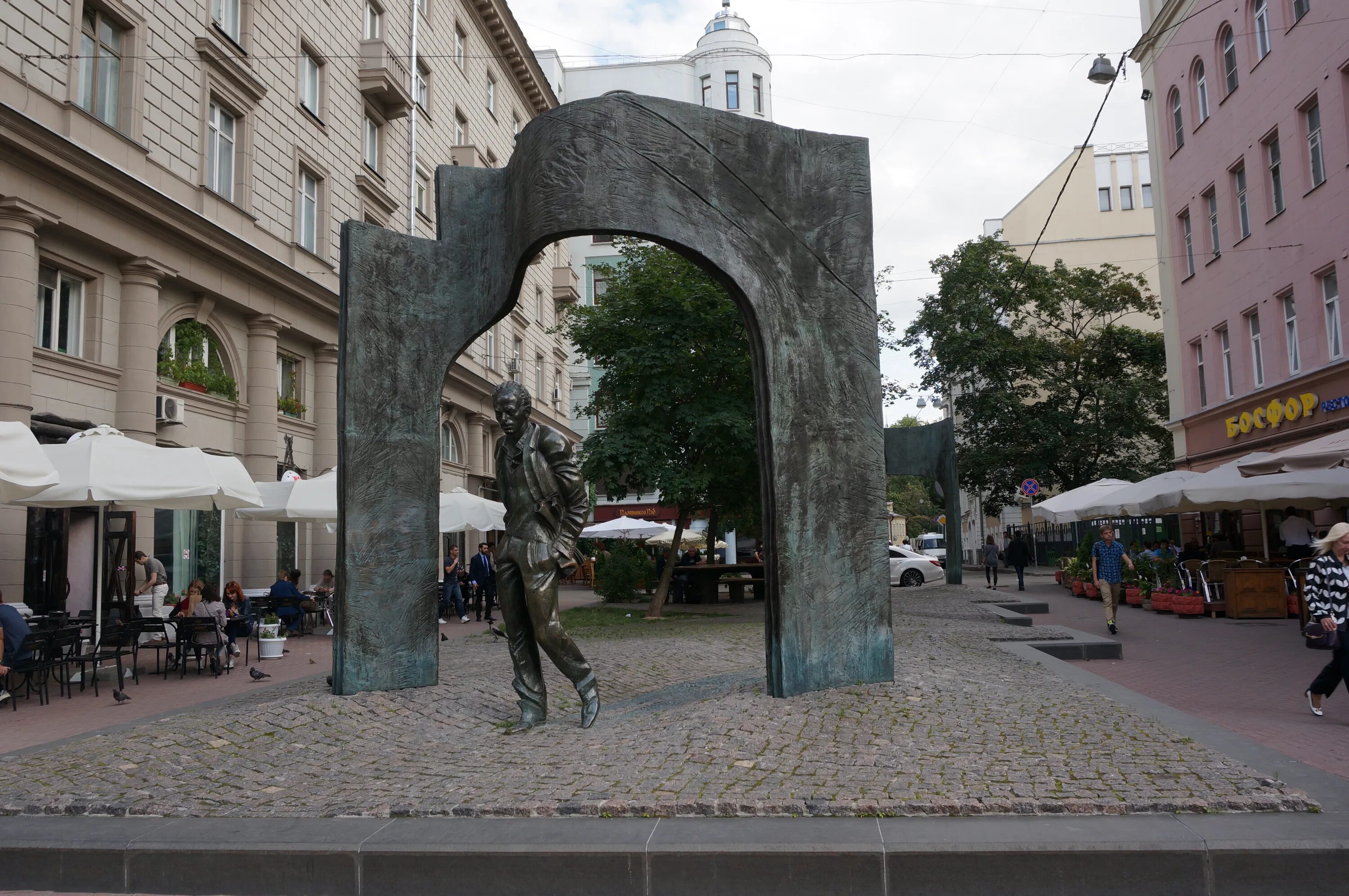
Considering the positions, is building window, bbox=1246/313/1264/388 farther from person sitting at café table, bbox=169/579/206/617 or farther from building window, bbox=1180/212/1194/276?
person sitting at café table, bbox=169/579/206/617

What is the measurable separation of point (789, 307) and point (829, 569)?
2057 mm

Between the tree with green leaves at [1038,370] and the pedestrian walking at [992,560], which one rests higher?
the tree with green leaves at [1038,370]

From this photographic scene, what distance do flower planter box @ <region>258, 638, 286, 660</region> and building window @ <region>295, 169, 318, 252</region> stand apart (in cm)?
1283

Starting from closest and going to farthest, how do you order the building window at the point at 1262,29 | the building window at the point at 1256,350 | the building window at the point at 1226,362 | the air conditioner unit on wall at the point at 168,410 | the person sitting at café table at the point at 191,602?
A: 1. the person sitting at café table at the point at 191,602
2. the air conditioner unit on wall at the point at 168,410
3. the building window at the point at 1262,29
4. the building window at the point at 1256,350
5. the building window at the point at 1226,362

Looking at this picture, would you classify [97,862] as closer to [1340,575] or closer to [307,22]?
[1340,575]

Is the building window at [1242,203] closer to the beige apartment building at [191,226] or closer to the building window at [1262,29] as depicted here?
the building window at [1262,29]

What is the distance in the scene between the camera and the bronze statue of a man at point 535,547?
22.2 feet

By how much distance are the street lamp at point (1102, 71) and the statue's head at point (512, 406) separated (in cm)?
1215

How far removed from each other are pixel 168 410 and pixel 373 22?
15.9 metres

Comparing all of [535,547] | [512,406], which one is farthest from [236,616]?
[512,406]

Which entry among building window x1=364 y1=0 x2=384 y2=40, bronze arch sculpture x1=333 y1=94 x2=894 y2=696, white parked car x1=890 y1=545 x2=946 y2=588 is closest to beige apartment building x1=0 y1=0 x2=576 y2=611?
building window x1=364 y1=0 x2=384 y2=40

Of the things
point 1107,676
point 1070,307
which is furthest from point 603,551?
point 1070,307

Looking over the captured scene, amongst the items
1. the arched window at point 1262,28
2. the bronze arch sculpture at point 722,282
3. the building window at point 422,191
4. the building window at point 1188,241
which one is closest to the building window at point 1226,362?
the building window at point 1188,241

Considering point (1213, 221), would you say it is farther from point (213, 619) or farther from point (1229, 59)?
point (213, 619)
